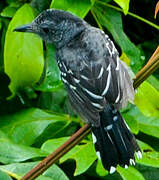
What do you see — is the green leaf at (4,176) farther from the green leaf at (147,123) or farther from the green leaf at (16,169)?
the green leaf at (147,123)

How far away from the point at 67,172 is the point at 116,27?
2.98ft

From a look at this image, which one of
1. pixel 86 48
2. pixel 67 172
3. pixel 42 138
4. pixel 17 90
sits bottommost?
pixel 67 172

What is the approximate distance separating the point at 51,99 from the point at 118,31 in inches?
23.4

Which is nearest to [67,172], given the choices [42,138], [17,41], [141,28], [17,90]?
[42,138]

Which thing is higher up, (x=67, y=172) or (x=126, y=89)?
(x=126, y=89)

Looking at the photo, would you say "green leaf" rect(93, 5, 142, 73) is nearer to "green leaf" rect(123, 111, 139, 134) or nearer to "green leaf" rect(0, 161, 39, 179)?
"green leaf" rect(123, 111, 139, 134)

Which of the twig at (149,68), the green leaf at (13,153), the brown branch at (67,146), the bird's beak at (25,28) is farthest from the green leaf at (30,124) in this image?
the twig at (149,68)

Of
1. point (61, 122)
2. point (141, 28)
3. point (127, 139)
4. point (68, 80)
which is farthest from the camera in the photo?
point (141, 28)

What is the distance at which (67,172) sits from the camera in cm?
339

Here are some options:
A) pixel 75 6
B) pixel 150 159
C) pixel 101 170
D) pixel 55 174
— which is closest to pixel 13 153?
pixel 55 174

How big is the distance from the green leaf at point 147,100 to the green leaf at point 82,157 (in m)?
0.33

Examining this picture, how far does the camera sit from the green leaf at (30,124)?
10.1 ft

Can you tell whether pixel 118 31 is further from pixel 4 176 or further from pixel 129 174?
pixel 4 176

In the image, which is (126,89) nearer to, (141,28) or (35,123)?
(35,123)
